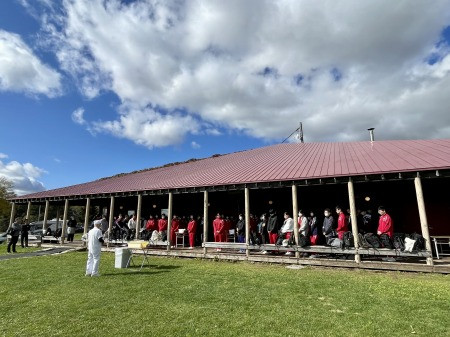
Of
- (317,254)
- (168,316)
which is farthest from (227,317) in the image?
(317,254)

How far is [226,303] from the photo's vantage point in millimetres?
6168

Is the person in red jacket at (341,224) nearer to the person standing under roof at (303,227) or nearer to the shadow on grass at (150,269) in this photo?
the person standing under roof at (303,227)

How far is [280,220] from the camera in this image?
576 inches

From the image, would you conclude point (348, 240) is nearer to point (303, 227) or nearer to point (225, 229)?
point (303, 227)

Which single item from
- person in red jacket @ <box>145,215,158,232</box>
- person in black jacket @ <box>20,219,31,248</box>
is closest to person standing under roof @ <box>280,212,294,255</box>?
person in red jacket @ <box>145,215,158,232</box>

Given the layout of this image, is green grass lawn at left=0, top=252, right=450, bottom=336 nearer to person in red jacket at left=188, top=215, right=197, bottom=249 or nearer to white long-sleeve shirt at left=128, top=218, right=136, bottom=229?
person in red jacket at left=188, top=215, right=197, bottom=249

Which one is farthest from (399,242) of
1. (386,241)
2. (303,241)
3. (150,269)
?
(150,269)

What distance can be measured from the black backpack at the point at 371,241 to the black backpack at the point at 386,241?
5.5 inches

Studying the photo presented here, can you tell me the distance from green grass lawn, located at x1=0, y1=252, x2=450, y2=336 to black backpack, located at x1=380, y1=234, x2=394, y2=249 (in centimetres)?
89

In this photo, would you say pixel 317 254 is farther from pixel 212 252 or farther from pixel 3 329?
pixel 3 329

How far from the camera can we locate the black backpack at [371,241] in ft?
30.3

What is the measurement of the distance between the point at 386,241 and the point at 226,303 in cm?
575

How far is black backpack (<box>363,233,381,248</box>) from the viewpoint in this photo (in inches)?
363

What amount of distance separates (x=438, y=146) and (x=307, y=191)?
5.54m
